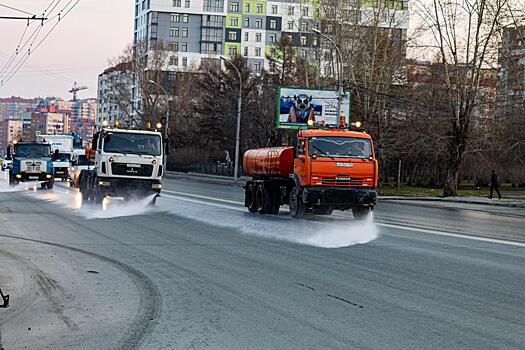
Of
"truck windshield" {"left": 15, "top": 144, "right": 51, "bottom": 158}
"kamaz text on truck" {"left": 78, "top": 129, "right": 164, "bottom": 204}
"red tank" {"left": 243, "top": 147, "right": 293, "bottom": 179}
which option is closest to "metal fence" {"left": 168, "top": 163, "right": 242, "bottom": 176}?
"truck windshield" {"left": 15, "top": 144, "right": 51, "bottom": 158}

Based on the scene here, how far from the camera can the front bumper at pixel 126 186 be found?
2792cm

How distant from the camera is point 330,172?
2256 centimetres

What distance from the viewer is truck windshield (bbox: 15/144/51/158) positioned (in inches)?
1622

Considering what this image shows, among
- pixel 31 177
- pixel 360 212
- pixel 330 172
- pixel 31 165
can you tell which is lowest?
pixel 31 177

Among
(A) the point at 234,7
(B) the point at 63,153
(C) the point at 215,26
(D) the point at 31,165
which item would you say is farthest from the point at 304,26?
(A) the point at 234,7

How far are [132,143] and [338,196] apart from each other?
9.49 meters

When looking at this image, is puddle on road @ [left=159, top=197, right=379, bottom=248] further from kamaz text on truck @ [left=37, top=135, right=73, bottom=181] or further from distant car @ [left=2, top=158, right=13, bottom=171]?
kamaz text on truck @ [left=37, top=135, right=73, bottom=181]

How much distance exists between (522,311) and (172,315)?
13.3 feet

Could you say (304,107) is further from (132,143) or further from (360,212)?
(360,212)

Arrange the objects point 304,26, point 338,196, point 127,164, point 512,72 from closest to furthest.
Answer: point 338,196 < point 127,164 < point 512,72 < point 304,26

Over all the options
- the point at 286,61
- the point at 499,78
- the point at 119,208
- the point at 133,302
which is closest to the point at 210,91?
the point at 286,61

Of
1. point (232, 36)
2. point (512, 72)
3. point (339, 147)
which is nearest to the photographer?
point (339, 147)

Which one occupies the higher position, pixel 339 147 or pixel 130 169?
pixel 339 147

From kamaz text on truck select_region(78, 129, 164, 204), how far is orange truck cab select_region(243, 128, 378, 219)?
5.80 metres
